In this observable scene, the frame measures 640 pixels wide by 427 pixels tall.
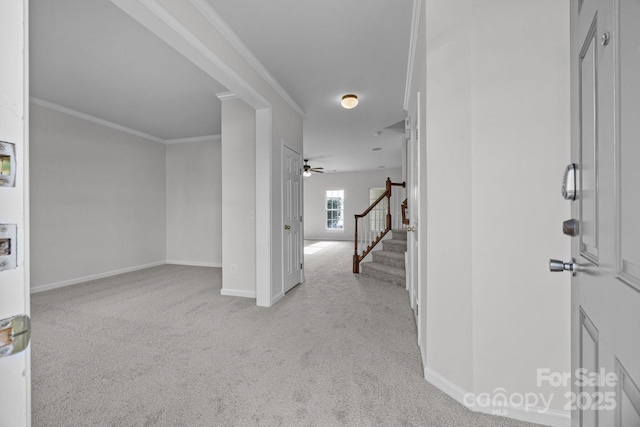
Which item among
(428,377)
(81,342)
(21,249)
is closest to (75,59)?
(81,342)

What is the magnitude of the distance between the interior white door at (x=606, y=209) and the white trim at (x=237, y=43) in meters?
2.19

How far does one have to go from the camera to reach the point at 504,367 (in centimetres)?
150

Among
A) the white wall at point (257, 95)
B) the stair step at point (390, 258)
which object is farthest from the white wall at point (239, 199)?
the stair step at point (390, 258)

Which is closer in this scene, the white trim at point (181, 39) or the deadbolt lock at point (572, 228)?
the deadbolt lock at point (572, 228)

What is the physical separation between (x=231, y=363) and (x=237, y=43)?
263cm

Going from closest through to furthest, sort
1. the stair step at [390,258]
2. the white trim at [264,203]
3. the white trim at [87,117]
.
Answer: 1. the white trim at [264,203]
2. the white trim at [87,117]
3. the stair step at [390,258]

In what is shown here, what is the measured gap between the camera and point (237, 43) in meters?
2.47

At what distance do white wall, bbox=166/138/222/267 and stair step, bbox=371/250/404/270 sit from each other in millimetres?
3049

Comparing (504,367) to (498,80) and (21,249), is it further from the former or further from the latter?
(21,249)

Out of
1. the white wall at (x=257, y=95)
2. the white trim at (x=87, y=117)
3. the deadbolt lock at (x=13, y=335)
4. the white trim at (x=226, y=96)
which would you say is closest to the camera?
the deadbolt lock at (x=13, y=335)

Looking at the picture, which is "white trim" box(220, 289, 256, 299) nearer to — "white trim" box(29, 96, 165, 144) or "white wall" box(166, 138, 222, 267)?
"white wall" box(166, 138, 222, 267)

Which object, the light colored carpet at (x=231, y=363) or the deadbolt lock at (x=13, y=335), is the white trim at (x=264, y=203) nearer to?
the light colored carpet at (x=231, y=363)

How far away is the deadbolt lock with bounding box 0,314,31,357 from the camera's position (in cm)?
46

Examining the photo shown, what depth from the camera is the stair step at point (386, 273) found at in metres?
4.10
